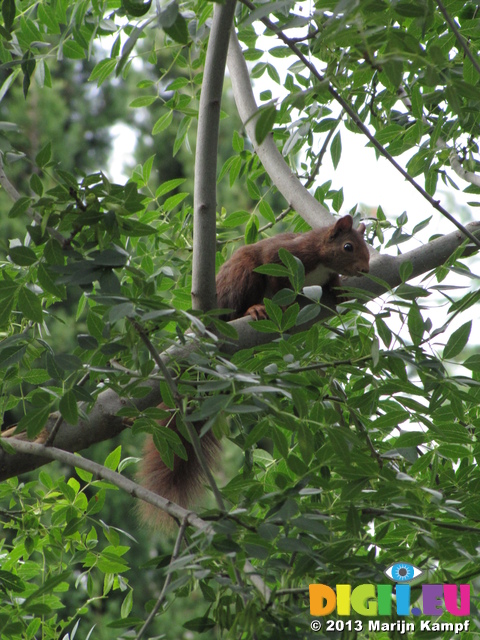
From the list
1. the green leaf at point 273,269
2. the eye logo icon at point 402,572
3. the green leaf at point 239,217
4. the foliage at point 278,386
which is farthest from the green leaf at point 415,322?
the green leaf at point 239,217

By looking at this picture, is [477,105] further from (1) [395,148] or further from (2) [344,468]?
(2) [344,468]

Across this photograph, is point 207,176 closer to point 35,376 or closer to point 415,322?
point 35,376

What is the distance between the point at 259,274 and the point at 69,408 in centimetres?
143

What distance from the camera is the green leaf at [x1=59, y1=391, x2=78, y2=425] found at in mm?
1030

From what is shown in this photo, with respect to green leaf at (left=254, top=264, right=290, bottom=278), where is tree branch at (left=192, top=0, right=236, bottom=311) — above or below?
above

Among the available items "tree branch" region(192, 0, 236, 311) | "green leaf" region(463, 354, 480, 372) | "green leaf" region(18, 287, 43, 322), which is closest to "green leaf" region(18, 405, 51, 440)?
"green leaf" region(18, 287, 43, 322)

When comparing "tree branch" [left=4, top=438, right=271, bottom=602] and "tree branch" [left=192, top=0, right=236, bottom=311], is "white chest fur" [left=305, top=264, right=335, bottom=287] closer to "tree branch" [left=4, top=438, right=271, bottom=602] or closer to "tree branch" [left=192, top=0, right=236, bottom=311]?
"tree branch" [left=192, top=0, right=236, bottom=311]

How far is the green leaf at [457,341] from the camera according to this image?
1.12 m

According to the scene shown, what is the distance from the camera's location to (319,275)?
2.71 meters

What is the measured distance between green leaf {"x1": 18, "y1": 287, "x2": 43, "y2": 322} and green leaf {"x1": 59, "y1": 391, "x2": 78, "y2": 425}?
133 millimetres

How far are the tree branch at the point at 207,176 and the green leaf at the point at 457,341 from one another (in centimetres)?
58

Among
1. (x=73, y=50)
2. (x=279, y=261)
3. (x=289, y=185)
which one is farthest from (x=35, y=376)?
(x=279, y=261)

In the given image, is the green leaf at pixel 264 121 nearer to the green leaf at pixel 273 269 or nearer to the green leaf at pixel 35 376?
the green leaf at pixel 273 269

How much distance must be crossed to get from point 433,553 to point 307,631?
0.22 meters
